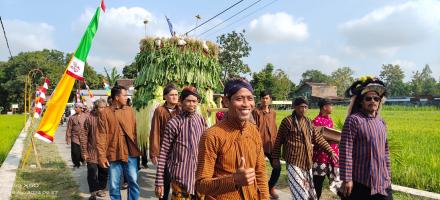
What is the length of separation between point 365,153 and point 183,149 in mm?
1704

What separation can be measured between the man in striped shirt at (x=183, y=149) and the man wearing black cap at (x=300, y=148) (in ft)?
4.28

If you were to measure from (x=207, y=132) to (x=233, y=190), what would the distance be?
362 mm

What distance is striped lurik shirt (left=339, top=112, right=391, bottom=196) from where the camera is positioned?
372cm

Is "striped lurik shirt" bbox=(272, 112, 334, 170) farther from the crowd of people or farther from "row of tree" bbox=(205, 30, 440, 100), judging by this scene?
"row of tree" bbox=(205, 30, 440, 100)

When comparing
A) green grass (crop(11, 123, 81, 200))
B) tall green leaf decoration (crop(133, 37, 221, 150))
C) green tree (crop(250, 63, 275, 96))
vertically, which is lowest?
green grass (crop(11, 123, 81, 200))

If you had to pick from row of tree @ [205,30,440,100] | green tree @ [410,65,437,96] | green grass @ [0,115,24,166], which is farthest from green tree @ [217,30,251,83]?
green tree @ [410,65,437,96]

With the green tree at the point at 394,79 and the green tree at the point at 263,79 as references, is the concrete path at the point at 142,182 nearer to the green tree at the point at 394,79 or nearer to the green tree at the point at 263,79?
the green tree at the point at 263,79

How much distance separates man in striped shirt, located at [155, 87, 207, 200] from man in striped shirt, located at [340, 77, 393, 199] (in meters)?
1.41

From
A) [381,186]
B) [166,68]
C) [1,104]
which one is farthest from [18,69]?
[381,186]

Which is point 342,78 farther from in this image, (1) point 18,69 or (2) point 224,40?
(1) point 18,69

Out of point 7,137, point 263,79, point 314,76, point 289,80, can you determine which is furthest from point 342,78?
point 7,137

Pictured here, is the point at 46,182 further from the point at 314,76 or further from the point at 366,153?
the point at 314,76

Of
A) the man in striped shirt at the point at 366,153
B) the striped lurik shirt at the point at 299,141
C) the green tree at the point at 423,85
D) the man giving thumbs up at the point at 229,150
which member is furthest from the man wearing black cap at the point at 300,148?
the green tree at the point at 423,85

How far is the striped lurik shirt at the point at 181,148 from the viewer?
13.2 ft
